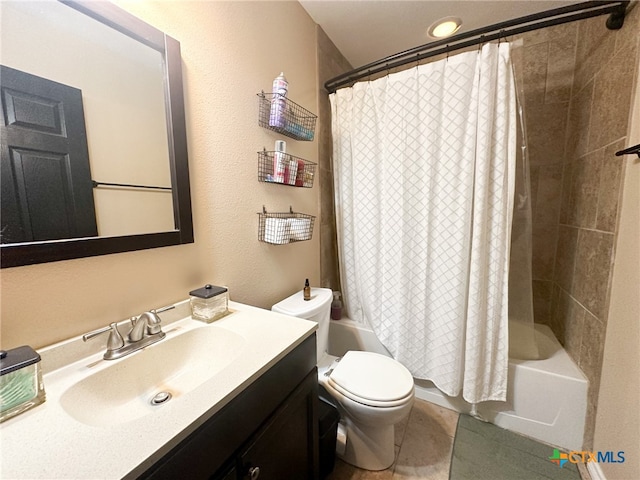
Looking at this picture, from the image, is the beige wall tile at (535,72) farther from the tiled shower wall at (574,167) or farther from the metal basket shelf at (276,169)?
the metal basket shelf at (276,169)

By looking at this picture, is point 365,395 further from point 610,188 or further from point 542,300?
point 542,300

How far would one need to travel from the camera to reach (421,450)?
51.7 inches

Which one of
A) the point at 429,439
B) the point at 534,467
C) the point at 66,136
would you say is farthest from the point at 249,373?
the point at 534,467

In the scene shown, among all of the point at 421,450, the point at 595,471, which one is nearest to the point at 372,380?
the point at 421,450

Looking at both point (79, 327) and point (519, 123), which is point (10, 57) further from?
point (519, 123)

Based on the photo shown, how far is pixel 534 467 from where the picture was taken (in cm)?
121

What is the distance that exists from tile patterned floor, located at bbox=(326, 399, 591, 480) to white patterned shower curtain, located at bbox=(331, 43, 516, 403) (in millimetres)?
227

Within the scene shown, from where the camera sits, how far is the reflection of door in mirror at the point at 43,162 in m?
0.60

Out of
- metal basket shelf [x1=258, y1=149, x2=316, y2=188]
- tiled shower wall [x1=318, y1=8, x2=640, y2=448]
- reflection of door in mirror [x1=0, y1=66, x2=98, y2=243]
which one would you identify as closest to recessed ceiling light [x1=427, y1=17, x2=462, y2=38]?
tiled shower wall [x1=318, y1=8, x2=640, y2=448]

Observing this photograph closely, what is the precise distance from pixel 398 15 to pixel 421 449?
2.49m

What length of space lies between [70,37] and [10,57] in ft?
0.54

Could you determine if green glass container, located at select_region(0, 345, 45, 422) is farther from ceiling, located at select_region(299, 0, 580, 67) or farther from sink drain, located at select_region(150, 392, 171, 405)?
ceiling, located at select_region(299, 0, 580, 67)

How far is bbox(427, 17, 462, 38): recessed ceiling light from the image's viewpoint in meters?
1.63

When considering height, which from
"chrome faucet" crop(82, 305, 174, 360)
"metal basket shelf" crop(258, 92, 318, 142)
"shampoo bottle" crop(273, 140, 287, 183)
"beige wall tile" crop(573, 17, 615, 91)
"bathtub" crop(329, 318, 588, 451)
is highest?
"beige wall tile" crop(573, 17, 615, 91)
